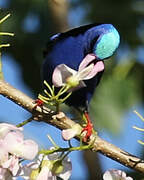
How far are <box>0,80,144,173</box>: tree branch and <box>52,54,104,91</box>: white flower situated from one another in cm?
11

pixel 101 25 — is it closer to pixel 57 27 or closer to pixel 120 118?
pixel 57 27

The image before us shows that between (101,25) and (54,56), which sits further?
(54,56)

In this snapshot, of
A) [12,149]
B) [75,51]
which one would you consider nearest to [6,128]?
[12,149]

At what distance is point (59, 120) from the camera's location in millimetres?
1393

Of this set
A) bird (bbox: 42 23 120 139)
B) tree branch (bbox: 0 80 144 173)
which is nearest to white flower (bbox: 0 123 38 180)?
tree branch (bbox: 0 80 144 173)

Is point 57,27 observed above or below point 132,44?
above

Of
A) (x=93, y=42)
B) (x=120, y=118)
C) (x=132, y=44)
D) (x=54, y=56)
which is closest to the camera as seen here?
(x=93, y=42)

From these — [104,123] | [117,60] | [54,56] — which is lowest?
[104,123]

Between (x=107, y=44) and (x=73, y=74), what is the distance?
1.35 feet

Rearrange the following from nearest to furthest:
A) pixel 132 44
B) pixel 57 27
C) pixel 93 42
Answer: pixel 93 42, pixel 57 27, pixel 132 44

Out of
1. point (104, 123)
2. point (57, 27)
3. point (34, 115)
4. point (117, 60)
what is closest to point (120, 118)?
point (104, 123)

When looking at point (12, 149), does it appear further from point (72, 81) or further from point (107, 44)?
point (107, 44)

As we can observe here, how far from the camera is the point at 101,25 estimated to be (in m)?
1.95

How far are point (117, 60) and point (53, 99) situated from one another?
1514mm
